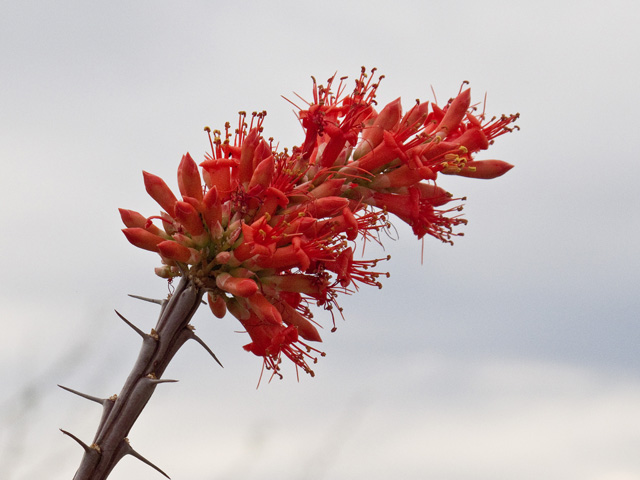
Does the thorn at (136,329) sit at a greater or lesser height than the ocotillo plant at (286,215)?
lesser

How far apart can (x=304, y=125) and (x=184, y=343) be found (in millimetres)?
1338

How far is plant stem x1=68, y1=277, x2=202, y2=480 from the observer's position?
338 centimetres

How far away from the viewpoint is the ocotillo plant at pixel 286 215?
3.47 meters

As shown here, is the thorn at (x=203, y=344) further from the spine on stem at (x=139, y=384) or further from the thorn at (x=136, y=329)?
the thorn at (x=136, y=329)

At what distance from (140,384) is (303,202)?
119cm

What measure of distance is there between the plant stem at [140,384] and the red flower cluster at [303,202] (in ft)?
0.49

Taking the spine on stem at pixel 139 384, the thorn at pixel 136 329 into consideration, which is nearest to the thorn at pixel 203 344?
the spine on stem at pixel 139 384

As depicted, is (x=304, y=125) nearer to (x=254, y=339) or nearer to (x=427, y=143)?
(x=427, y=143)

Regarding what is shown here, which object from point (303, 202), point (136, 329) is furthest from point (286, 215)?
point (136, 329)

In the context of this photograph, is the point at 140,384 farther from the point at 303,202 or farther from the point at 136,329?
the point at 303,202

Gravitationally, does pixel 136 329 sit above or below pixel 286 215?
below

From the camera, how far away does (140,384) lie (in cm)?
343

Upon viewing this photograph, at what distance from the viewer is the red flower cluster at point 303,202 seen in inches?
139

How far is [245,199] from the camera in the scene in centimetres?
362
